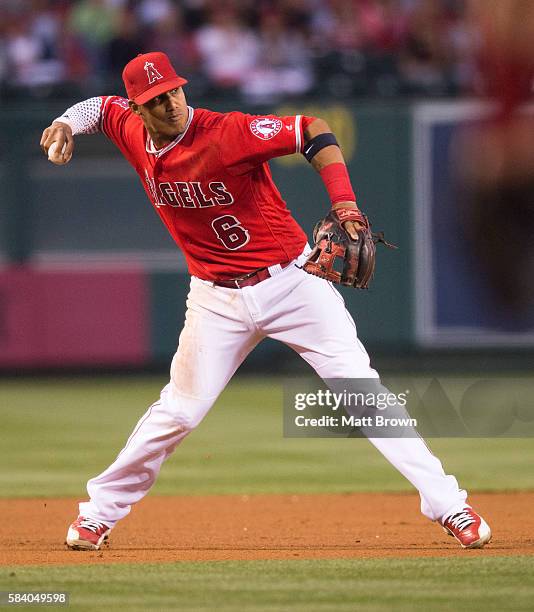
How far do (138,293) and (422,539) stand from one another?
302 inches

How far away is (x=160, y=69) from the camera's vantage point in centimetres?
510

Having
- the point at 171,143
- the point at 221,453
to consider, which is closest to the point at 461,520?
the point at 171,143

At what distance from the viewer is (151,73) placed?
200 inches

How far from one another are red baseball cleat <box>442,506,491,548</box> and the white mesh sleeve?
85.0 inches

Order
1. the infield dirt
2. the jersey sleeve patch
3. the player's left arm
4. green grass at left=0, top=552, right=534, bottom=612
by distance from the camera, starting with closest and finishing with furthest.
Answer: green grass at left=0, top=552, right=534, bottom=612
the player's left arm
the jersey sleeve patch
the infield dirt

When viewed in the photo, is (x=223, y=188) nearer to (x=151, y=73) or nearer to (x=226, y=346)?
(x=151, y=73)

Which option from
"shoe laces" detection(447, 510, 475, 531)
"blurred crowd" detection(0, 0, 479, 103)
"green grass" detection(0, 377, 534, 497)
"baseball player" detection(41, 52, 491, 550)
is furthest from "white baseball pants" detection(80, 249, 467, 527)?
"blurred crowd" detection(0, 0, 479, 103)

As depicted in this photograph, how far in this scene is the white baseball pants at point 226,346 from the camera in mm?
5164

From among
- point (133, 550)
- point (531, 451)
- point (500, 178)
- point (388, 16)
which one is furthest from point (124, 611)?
point (388, 16)

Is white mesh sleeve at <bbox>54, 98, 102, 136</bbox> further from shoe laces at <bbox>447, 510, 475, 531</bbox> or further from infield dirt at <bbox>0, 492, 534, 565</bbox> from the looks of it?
shoe laces at <bbox>447, 510, 475, 531</bbox>

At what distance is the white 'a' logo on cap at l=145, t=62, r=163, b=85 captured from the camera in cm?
507

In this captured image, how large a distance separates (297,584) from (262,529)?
1503mm

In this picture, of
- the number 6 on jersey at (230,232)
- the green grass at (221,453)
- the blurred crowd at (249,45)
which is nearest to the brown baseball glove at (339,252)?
the number 6 on jersey at (230,232)

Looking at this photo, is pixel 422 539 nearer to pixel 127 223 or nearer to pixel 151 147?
pixel 151 147
